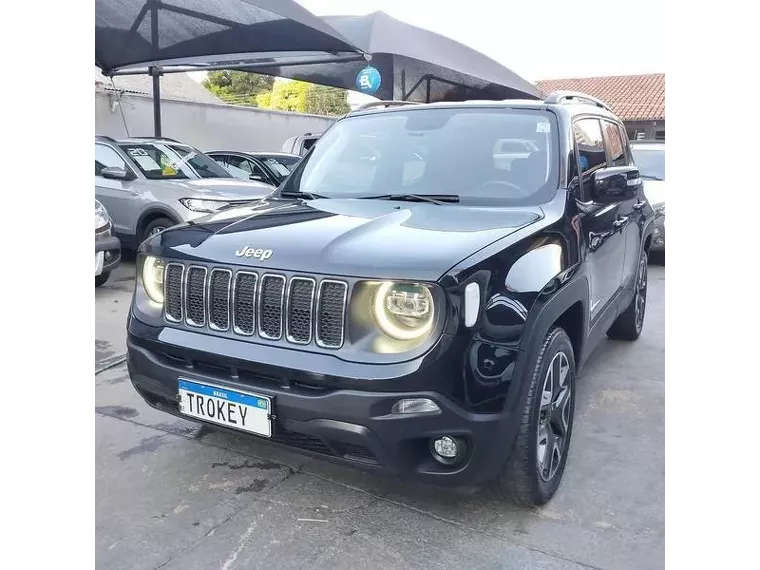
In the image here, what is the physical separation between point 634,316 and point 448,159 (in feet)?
8.91

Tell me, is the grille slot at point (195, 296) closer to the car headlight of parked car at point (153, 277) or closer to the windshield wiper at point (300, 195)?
the car headlight of parked car at point (153, 277)

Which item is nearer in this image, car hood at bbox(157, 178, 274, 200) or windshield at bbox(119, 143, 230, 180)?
car hood at bbox(157, 178, 274, 200)

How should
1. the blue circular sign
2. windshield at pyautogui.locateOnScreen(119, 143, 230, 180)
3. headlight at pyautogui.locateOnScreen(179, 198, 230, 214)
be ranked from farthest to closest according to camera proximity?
the blue circular sign < windshield at pyautogui.locateOnScreen(119, 143, 230, 180) < headlight at pyautogui.locateOnScreen(179, 198, 230, 214)

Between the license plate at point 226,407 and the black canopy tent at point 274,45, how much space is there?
618 centimetres

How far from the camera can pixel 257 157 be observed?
11703mm

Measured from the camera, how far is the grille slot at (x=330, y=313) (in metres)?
2.39

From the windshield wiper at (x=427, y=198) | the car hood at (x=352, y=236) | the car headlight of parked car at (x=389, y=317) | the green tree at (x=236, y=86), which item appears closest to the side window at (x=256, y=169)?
the car hood at (x=352, y=236)

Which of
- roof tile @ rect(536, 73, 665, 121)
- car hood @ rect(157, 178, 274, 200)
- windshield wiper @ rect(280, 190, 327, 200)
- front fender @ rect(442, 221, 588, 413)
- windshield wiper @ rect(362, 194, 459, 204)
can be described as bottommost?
front fender @ rect(442, 221, 588, 413)

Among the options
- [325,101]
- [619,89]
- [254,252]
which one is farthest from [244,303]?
[325,101]

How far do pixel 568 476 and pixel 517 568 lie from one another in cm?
85

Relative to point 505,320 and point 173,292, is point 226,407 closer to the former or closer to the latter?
point 173,292

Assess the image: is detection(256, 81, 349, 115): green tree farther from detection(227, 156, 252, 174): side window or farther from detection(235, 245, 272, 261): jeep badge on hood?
detection(235, 245, 272, 261): jeep badge on hood

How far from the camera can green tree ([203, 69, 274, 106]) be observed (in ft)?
154

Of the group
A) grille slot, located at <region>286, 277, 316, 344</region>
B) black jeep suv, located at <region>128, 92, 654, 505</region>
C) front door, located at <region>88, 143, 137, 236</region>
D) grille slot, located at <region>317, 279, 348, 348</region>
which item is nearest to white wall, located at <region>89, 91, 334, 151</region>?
front door, located at <region>88, 143, 137, 236</region>
